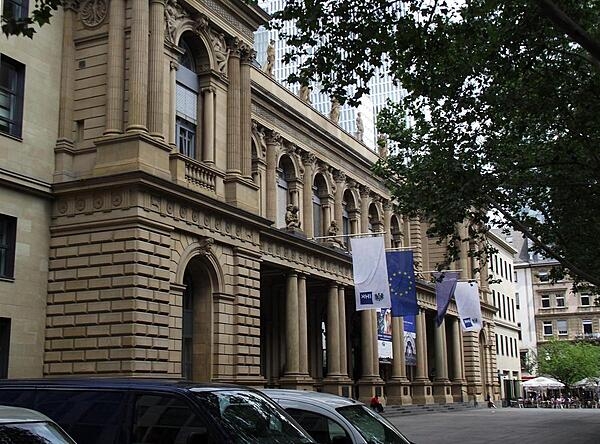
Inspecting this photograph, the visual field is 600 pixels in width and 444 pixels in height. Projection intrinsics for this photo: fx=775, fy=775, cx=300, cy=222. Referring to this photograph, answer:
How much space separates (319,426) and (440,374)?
48423mm

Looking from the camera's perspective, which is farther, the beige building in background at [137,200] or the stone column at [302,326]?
the stone column at [302,326]

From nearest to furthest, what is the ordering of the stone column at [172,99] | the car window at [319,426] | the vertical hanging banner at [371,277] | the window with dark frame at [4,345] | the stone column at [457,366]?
the car window at [319,426]
the window with dark frame at [4,345]
the stone column at [172,99]
the vertical hanging banner at [371,277]
the stone column at [457,366]

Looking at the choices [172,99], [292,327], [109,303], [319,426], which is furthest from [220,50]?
[319,426]

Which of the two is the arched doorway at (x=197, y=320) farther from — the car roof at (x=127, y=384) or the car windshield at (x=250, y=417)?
the car windshield at (x=250, y=417)

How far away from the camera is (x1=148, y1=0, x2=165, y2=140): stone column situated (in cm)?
2462

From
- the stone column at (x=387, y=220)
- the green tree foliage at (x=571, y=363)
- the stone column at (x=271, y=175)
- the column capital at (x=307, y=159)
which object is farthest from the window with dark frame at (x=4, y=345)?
the green tree foliage at (x=571, y=363)

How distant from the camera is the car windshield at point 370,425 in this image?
10.6 metres

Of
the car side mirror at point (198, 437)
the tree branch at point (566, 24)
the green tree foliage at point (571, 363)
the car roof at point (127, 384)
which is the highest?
the tree branch at point (566, 24)

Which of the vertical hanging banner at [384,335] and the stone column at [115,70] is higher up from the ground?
the stone column at [115,70]

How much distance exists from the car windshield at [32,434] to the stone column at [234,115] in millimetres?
22589

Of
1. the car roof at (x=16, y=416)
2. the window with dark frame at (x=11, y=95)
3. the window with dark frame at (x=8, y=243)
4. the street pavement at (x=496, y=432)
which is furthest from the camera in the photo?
the street pavement at (x=496, y=432)

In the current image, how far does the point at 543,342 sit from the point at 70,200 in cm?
8950

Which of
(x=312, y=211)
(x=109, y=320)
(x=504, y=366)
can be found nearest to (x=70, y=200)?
(x=109, y=320)

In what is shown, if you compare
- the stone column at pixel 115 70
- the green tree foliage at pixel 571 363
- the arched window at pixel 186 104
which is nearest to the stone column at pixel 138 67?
the stone column at pixel 115 70
